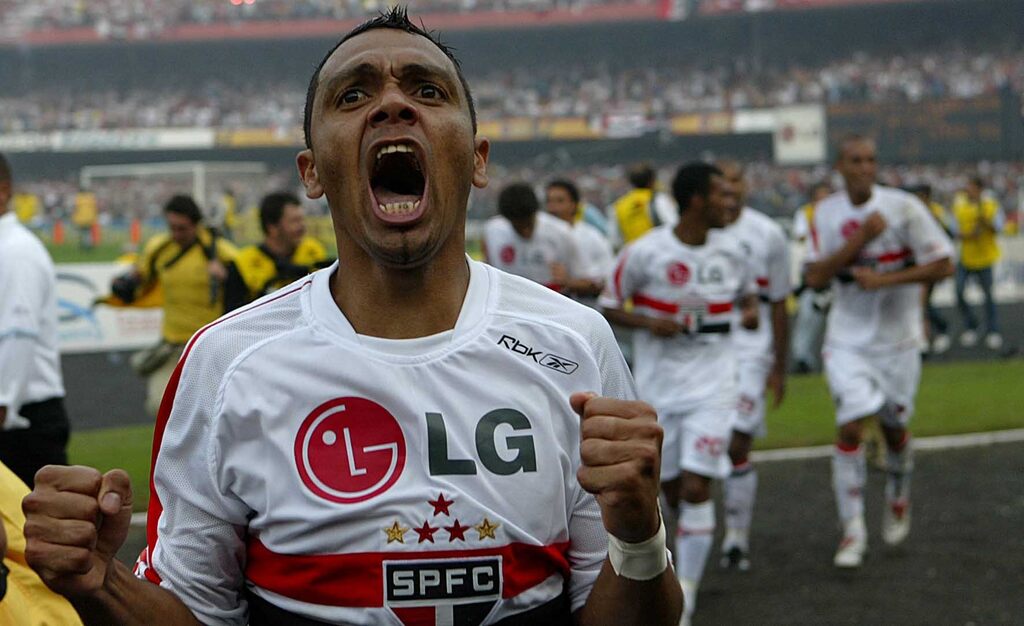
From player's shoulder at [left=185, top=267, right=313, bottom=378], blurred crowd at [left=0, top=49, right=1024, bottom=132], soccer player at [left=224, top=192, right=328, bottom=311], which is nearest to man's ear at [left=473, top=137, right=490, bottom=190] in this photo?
player's shoulder at [left=185, top=267, right=313, bottom=378]

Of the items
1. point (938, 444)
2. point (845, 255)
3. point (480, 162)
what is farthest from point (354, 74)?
point (938, 444)

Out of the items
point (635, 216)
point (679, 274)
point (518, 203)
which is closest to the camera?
point (679, 274)

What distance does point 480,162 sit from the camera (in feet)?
9.07

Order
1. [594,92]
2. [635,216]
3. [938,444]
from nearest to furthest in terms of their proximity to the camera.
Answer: [938,444]
[635,216]
[594,92]

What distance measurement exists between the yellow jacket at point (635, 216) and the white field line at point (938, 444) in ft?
9.99

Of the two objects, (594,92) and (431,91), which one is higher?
(594,92)

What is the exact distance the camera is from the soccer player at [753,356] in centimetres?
827

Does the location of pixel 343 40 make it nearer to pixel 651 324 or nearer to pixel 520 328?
pixel 520 328

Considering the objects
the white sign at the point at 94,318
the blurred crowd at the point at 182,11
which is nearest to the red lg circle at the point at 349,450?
the white sign at the point at 94,318

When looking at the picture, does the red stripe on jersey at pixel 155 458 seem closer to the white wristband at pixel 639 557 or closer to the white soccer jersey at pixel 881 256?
the white wristband at pixel 639 557

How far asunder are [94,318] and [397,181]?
17.4m

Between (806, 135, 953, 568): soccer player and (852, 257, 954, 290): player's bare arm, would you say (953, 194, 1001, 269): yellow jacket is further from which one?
(852, 257, 954, 290): player's bare arm

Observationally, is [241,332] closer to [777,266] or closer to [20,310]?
[20,310]

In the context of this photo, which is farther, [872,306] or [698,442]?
[872,306]
